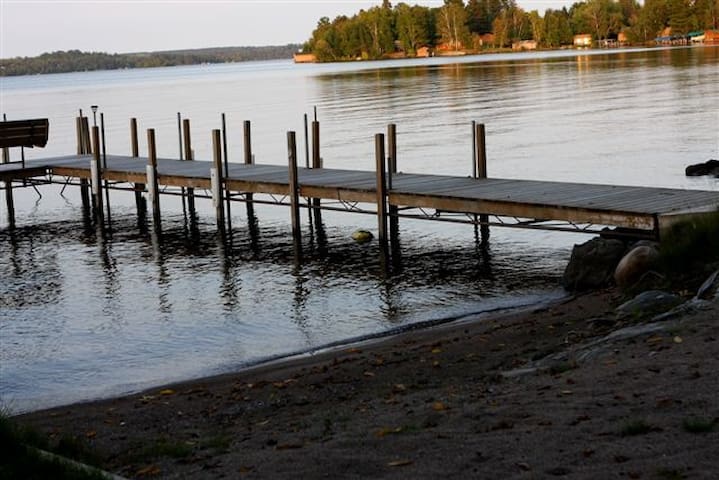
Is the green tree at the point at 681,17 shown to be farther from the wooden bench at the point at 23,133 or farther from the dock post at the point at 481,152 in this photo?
the dock post at the point at 481,152

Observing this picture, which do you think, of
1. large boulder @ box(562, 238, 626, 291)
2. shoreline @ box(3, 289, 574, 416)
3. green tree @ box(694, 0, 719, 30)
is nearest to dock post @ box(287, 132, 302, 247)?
shoreline @ box(3, 289, 574, 416)

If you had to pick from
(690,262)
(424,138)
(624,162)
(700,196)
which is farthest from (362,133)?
(690,262)

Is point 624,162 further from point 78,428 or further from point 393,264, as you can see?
point 78,428

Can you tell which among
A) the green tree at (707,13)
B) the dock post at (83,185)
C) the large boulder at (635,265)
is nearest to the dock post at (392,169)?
the large boulder at (635,265)

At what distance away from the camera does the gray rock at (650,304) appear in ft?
38.4

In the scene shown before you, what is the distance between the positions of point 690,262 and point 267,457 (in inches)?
295

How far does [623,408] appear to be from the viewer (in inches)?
308

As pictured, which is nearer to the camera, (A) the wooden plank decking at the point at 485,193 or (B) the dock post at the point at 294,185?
(A) the wooden plank decking at the point at 485,193

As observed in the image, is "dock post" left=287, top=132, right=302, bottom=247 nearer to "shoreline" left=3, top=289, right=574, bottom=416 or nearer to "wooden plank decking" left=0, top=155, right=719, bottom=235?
"wooden plank decking" left=0, top=155, right=719, bottom=235

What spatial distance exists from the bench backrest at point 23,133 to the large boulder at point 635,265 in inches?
721

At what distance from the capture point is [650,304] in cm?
1195

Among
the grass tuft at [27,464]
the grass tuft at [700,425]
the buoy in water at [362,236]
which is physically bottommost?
the buoy in water at [362,236]

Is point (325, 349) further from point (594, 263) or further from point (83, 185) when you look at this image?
point (83, 185)

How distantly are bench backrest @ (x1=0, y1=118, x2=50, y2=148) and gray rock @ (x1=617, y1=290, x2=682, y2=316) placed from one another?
1991 centimetres
